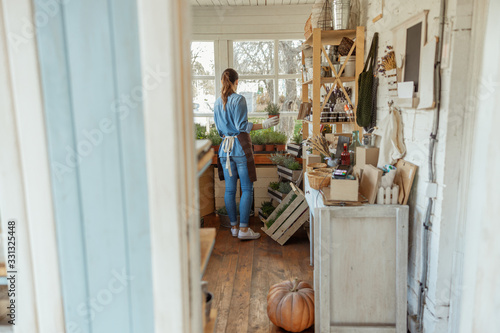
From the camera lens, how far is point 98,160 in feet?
3.36

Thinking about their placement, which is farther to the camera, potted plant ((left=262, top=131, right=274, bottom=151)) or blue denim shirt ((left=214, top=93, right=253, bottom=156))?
potted plant ((left=262, top=131, right=274, bottom=151))

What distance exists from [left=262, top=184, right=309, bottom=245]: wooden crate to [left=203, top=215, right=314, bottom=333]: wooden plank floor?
111 mm

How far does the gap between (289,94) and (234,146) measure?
1.66 metres

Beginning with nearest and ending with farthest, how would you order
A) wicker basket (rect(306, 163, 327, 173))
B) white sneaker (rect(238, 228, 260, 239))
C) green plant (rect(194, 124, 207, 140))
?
1. wicker basket (rect(306, 163, 327, 173))
2. white sneaker (rect(238, 228, 260, 239))
3. green plant (rect(194, 124, 207, 140))

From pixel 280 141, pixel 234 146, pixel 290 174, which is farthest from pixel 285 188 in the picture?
pixel 280 141

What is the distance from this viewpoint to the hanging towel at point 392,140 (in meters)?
2.58

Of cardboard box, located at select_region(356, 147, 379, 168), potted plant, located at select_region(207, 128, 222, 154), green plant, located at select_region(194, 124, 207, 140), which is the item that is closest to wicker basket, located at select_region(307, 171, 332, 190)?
cardboard box, located at select_region(356, 147, 379, 168)

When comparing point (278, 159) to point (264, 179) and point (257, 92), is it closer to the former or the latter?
point (264, 179)

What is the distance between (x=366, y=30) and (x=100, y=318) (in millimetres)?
3144

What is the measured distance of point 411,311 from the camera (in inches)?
95.9

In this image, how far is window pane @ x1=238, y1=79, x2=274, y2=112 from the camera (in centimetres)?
530

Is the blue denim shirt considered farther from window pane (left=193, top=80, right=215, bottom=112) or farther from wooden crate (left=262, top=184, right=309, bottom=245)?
window pane (left=193, top=80, right=215, bottom=112)

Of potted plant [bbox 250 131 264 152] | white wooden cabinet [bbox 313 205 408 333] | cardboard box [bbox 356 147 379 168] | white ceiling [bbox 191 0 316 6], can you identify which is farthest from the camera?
potted plant [bbox 250 131 264 152]

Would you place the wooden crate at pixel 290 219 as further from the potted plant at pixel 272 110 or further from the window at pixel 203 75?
the window at pixel 203 75
